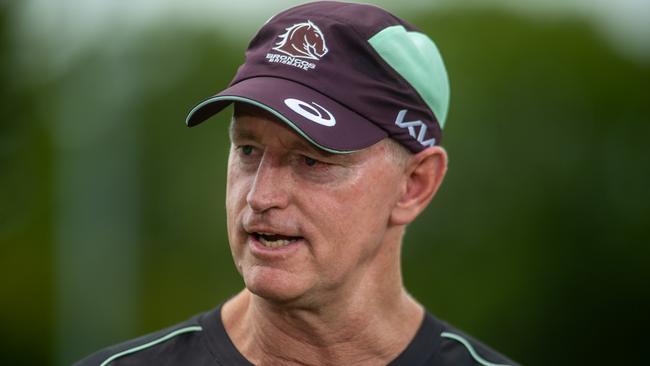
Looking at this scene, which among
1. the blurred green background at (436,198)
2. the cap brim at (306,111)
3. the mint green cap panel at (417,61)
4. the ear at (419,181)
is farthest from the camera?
the blurred green background at (436,198)

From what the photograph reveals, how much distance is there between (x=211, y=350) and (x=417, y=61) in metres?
1.01

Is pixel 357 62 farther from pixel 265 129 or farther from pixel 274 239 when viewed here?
pixel 274 239

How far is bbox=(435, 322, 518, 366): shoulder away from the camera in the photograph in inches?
118

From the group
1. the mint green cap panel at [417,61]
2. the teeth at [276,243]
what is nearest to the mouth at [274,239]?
the teeth at [276,243]

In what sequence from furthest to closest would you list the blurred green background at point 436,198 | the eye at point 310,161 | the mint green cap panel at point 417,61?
the blurred green background at point 436,198
the mint green cap panel at point 417,61
the eye at point 310,161

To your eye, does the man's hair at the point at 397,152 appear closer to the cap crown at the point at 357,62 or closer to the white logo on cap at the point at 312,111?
the cap crown at the point at 357,62

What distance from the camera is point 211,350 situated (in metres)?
2.90

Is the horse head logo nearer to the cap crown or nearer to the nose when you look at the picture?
the cap crown

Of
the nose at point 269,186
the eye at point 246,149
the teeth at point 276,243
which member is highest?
the eye at point 246,149

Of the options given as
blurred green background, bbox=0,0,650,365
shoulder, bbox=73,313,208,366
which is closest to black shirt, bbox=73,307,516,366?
shoulder, bbox=73,313,208,366

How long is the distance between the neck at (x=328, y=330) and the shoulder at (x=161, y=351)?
0.10 metres

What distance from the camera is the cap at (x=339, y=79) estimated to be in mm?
2633

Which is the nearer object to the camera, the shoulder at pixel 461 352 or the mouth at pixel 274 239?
the mouth at pixel 274 239

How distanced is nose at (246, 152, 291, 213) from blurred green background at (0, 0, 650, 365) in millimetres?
6946
